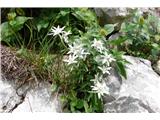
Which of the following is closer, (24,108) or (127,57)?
(24,108)

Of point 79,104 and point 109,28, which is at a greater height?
point 109,28

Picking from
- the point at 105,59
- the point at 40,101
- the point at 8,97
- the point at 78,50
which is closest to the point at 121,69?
the point at 105,59

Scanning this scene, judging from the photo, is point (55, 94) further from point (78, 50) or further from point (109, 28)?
point (109, 28)

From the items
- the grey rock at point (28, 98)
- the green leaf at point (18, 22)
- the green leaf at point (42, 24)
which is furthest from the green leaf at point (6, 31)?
the grey rock at point (28, 98)

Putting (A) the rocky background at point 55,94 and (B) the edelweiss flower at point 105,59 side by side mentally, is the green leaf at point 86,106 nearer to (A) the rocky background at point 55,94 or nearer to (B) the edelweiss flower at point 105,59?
(A) the rocky background at point 55,94

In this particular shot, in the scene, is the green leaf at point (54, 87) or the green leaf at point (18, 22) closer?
the green leaf at point (54, 87)

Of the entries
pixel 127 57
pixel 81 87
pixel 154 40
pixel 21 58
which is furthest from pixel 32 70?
pixel 154 40

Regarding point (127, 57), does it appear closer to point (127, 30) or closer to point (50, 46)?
point (127, 30)

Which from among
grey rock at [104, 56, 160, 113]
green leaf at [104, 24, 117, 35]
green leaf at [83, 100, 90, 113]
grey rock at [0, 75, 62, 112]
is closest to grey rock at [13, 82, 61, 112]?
grey rock at [0, 75, 62, 112]
